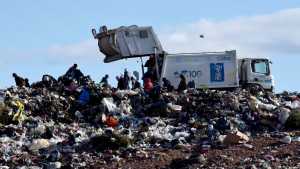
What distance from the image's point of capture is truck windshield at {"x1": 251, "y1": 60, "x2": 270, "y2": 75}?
95.3ft

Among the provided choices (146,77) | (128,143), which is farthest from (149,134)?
(146,77)

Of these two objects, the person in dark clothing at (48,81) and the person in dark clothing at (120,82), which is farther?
the person in dark clothing at (120,82)

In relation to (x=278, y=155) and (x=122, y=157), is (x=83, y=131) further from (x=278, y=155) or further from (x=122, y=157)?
(x=278, y=155)

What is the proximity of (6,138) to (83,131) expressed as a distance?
1.84 m

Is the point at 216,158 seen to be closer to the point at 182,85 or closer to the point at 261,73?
the point at 182,85

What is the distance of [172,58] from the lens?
1099 inches

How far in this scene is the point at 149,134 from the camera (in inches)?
732

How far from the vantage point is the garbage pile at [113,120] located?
17.4 m

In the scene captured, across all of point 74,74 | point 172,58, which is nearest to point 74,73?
point 74,74

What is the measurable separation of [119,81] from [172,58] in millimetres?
2175

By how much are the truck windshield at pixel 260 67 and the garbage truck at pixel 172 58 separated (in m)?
1.01

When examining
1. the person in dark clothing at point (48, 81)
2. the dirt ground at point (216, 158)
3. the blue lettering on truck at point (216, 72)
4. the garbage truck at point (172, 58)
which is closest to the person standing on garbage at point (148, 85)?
the garbage truck at point (172, 58)

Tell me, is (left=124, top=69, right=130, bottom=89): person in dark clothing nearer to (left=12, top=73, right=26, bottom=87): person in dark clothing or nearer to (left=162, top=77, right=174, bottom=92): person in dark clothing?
(left=162, top=77, right=174, bottom=92): person in dark clothing

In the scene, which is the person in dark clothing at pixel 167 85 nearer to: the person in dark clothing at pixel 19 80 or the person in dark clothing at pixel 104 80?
the person in dark clothing at pixel 104 80
